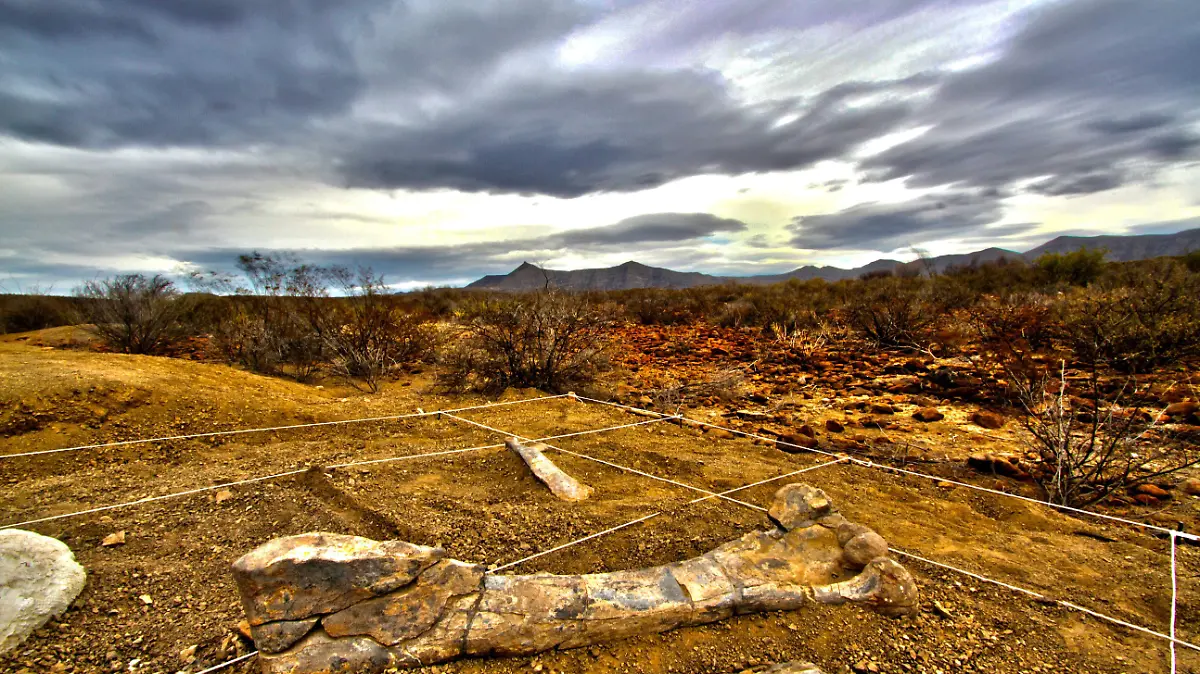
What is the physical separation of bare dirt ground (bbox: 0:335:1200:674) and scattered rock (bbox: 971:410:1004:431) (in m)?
0.15

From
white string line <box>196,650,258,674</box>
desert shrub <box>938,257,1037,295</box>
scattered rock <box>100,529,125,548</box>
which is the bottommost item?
white string line <box>196,650,258,674</box>

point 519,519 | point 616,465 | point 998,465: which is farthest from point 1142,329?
point 519,519

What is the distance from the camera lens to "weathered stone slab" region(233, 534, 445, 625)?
1.68 m

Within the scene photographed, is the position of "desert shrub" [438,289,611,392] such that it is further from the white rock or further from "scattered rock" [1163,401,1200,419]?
"scattered rock" [1163,401,1200,419]

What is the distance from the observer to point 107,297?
347 inches

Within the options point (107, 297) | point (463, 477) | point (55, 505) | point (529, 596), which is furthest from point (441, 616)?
point (107, 297)

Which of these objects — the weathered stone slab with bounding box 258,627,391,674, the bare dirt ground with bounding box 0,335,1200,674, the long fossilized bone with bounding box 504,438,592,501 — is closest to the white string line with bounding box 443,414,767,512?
the bare dirt ground with bounding box 0,335,1200,674

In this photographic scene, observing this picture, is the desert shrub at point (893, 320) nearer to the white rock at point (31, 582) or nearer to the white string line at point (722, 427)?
the white string line at point (722, 427)

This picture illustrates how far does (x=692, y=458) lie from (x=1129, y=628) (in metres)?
2.64

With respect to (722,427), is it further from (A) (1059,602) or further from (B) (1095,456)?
(A) (1059,602)

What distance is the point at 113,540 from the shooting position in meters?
2.55

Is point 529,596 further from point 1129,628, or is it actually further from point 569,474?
point 1129,628

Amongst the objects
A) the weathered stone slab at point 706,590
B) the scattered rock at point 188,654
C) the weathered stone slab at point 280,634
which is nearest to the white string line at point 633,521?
the weathered stone slab at point 706,590

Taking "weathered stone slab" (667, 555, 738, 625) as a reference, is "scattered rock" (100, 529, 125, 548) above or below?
above
